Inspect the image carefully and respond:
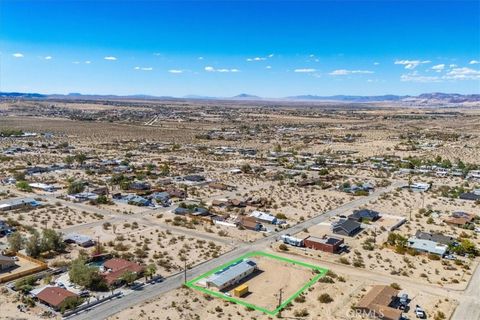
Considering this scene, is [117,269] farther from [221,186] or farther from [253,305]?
[221,186]

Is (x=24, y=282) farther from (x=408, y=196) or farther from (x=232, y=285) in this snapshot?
(x=408, y=196)

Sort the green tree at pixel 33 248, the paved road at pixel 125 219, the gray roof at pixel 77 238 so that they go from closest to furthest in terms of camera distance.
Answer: the green tree at pixel 33 248 → the gray roof at pixel 77 238 → the paved road at pixel 125 219

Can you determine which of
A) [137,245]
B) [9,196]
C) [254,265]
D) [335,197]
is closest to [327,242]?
[254,265]

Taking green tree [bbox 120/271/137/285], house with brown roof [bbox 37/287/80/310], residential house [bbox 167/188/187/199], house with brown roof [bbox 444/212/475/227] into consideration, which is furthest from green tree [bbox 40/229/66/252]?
house with brown roof [bbox 444/212/475/227]

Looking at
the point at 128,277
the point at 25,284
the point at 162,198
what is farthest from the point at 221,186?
the point at 25,284

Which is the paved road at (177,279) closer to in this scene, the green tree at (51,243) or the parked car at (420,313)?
the green tree at (51,243)

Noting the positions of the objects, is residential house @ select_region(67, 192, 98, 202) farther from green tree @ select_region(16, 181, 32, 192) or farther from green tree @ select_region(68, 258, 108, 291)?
green tree @ select_region(68, 258, 108, 291)

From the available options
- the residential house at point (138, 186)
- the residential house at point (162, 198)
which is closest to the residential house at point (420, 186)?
the residential house at point (162, 198)
